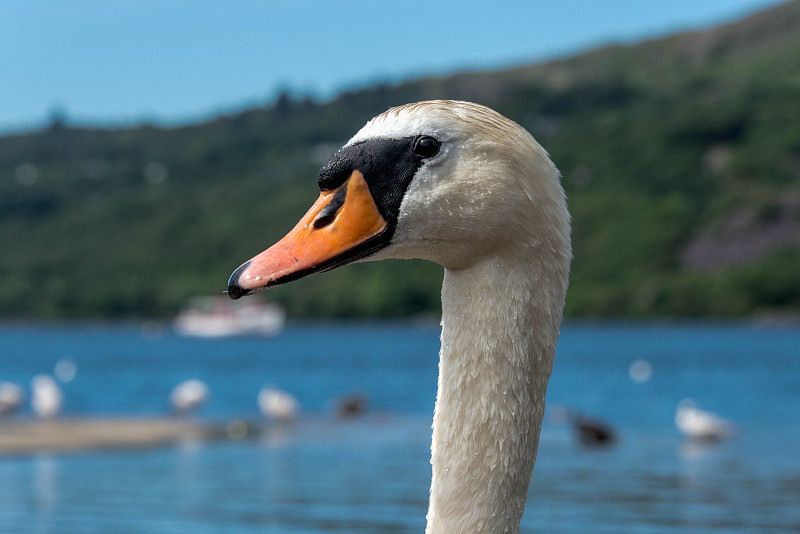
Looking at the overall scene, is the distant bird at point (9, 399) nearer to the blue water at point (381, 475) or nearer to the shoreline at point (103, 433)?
the shoreline at point (103, 433)

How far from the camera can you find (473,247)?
3.76 meters

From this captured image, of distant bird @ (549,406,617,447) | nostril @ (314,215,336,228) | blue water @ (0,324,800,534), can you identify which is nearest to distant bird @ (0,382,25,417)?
blue water @ (0,324,800,534)

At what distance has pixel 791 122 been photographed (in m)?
191

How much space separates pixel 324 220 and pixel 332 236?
0.23 feet

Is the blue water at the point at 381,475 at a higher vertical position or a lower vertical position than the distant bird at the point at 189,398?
lower

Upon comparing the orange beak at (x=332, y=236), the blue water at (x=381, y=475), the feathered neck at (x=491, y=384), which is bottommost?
the feathered neck at (x=491, y=384)

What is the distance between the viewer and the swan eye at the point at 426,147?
372 centimetres

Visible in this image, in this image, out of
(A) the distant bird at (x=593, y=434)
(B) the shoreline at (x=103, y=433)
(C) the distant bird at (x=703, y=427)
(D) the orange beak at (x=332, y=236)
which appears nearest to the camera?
(D) the orange beak at (x=332, y=236)

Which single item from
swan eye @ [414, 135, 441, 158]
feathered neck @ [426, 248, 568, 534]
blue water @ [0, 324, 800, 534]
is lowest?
feathered neck @ [426, 248, 568, 534]

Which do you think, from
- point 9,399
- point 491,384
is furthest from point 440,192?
point 9,399

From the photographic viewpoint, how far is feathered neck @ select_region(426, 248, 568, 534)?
3.71m

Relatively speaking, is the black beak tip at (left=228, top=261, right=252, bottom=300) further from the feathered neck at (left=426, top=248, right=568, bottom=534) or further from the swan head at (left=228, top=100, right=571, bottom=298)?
the feathered neck at (left=426, top=248, right=568, bottom=534)

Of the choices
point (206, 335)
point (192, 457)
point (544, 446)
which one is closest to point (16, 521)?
point (192, 457)

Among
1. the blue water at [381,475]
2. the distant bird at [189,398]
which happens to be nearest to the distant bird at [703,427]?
the blue water at [381,475]
